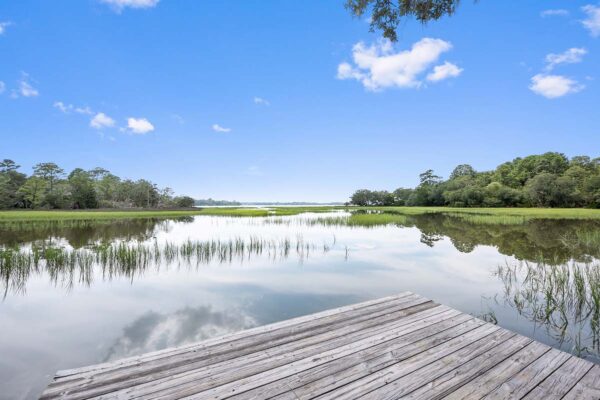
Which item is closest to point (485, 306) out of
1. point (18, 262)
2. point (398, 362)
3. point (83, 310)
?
point (398, 362)

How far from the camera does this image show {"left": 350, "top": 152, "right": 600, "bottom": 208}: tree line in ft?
165

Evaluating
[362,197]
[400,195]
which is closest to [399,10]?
[400,195]

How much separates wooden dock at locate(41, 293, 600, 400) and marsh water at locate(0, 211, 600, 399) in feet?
4.42

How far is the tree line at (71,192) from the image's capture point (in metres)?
44.9

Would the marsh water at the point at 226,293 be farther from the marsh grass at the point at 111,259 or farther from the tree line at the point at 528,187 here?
the tree line at the point at 528,187

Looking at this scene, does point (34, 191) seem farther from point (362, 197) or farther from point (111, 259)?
point (362, 197)

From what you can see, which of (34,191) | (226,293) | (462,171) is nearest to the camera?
(226,293)

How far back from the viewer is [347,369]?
9.05ft

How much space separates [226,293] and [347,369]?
14.5ft

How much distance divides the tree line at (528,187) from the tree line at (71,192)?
63.6 meters

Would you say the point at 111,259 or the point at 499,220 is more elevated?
the point at 111,259

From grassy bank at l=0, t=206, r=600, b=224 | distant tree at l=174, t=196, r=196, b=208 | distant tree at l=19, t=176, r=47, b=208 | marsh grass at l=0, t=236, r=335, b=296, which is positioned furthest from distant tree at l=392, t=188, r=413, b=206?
distant tree at l=19, t=176, r=47, b=208

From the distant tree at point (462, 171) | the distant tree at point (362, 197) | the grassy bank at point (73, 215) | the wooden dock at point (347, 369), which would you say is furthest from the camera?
the distant tree at point (362, 197)

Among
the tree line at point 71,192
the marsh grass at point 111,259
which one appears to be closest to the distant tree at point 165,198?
the tree line at point 71,192
